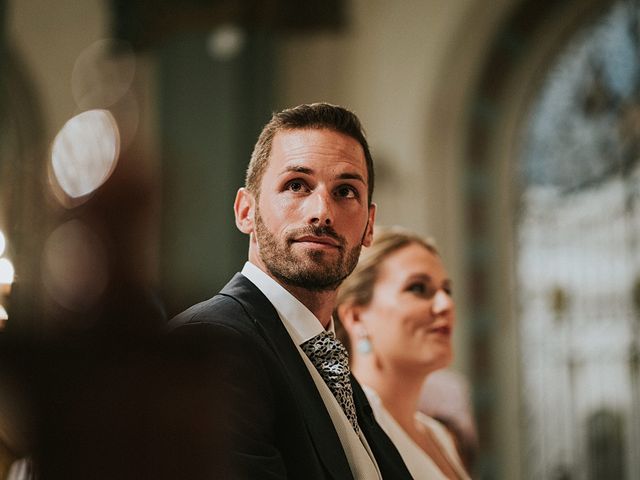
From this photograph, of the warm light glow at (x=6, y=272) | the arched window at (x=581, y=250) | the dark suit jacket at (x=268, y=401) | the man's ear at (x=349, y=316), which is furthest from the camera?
the arched window at (x=581, y=250)

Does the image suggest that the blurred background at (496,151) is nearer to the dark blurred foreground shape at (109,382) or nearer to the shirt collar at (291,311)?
the shirt collar at (291,311)

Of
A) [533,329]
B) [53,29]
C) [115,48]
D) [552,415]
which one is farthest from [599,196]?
[115,48]

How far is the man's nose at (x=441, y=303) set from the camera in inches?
53.7

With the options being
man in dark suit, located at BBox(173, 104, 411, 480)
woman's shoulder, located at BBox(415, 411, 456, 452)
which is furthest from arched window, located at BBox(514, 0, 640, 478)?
man in dark suit, located at BBox(173, 104, 411, 480)

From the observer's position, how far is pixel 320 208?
3.17ft

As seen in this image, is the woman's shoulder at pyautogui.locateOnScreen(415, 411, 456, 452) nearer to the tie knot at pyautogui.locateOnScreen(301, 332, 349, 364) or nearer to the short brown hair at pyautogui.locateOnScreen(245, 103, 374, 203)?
the tie knot at pyautogui.locateOnScreen(301, 332, 349, 364)

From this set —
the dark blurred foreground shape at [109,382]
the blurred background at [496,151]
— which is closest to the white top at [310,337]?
the dark blurred foreground shape at [109,382]

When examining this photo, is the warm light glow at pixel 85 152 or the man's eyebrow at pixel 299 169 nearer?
the warm light glow at pixel 85 152

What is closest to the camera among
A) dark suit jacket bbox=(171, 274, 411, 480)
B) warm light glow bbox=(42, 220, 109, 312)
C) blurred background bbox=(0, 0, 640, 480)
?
warm light glow bbox=(42, 220, 109, 312)

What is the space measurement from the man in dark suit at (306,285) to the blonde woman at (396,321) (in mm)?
285

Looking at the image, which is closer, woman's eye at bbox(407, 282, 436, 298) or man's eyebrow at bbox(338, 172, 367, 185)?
man's eyebrow at bbox(338, 172, 367, 185)

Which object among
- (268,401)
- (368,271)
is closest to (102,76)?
(268,401)

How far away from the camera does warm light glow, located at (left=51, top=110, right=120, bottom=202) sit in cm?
33

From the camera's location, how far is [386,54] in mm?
4938
